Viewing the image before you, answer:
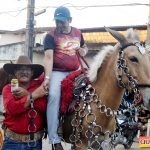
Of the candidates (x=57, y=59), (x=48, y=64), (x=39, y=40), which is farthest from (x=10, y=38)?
(x=48, y=64)

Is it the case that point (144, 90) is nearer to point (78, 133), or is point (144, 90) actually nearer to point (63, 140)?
point (78, 133)

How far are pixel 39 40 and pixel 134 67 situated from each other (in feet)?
60.2

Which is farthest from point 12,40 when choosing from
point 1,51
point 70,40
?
point 70,40

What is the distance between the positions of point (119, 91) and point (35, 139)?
1203 millimetres

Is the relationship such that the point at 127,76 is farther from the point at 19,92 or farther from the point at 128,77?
the point at 19,92

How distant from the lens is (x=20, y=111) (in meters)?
5.08

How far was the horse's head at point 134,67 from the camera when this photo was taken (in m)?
4.77

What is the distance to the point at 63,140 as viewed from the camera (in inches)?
217

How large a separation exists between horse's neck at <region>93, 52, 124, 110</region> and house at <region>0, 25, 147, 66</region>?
34.6 ft

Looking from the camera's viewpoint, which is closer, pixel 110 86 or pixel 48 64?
pixel 110 86

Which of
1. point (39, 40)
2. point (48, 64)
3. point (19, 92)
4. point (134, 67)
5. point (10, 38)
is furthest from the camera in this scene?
point (10, 38)

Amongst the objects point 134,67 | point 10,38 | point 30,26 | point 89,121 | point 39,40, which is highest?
point 10,38

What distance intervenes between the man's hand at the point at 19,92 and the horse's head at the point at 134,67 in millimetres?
1141

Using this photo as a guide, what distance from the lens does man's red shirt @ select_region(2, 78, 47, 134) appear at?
505cm
